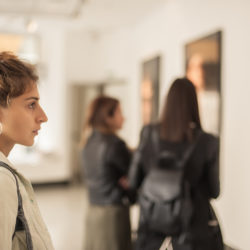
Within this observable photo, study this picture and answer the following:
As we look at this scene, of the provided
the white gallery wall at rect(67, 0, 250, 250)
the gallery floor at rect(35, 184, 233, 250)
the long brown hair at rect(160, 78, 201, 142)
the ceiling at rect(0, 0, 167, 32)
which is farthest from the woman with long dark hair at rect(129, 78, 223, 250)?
the ceiling at rect(0, 0, 167, 32)

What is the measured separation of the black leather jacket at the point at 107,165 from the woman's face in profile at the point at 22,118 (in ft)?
4.64

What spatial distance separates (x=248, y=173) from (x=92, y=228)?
160cm

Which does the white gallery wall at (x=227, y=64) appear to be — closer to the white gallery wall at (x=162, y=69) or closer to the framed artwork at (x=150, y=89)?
the white gallery wall at (x=162, y=69)

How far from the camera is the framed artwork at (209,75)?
3.79 m

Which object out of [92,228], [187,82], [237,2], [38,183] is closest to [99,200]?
[92,228]

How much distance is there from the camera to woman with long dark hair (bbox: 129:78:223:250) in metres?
1.97

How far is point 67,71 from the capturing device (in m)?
7.36

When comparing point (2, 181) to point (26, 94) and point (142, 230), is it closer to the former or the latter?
point (26, 94)

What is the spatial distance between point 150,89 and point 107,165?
10.8 ft

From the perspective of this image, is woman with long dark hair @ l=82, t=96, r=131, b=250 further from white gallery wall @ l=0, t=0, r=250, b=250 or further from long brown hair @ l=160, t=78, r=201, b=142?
white gallery wall @ l=0, t=0, r=250, b=250

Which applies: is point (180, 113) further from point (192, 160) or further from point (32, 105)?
point (32, 105)

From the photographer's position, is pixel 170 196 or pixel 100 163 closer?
pixel 170 196

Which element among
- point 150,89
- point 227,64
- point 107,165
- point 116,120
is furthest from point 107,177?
point 150,89

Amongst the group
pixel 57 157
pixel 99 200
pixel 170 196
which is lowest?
pixel 57 157
